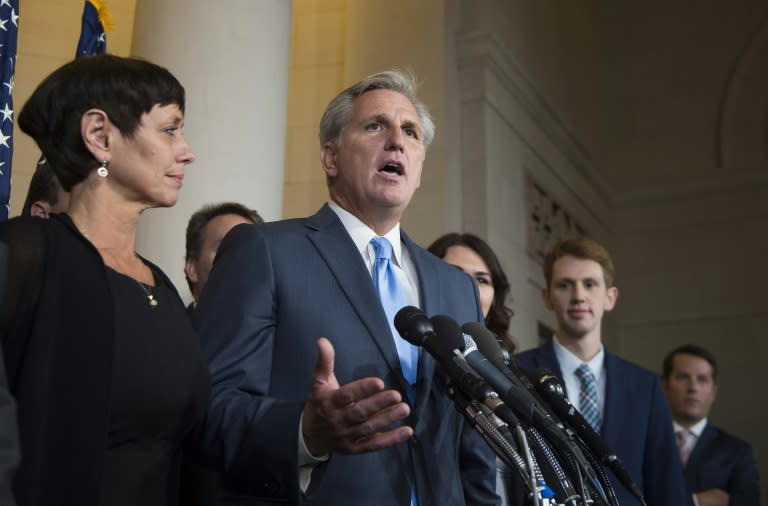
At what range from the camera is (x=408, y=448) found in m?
2.31

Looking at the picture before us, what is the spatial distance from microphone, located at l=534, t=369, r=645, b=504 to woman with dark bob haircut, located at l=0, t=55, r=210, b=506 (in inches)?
32.3

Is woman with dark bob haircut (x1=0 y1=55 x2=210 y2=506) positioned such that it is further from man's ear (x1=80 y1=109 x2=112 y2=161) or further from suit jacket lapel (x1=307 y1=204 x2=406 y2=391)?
suit jacket lapel (x1=307 y1=204 x2=406 y2=391)

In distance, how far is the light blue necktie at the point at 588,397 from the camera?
3.97 meters

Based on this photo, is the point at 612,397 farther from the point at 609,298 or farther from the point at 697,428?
the point at 697,428

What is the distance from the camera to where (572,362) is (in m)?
4.17

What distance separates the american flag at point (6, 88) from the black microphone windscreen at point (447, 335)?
2.44m

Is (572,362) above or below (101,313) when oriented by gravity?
above

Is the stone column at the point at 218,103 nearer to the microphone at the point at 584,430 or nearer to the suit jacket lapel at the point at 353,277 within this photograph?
the suit jacket lapel at the point at 353,277

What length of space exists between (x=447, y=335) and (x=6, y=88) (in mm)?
2812

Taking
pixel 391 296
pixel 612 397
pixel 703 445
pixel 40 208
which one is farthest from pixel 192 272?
pixel 703 445

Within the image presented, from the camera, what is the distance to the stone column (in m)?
4.54

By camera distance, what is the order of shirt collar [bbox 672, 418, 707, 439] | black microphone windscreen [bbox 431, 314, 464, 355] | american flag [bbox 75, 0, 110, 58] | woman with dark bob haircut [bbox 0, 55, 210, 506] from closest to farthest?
woman with dark bob haircut [bbox 0, 55, 210, 506] → black microphone windscreen [bbox 431, 314, 464, 355] → american flag [bbox 75, 0, 110, 58] → shirt collar [bbox 672, 418, 707, 439]

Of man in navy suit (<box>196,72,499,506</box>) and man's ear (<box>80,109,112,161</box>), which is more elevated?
man's ear (<box>80,109,112,161</box>)

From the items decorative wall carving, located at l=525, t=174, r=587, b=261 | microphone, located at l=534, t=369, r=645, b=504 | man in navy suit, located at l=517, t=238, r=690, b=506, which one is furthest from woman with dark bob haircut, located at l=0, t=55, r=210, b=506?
decorative wall carving, located at l=525, t=174, r=587, b=261
